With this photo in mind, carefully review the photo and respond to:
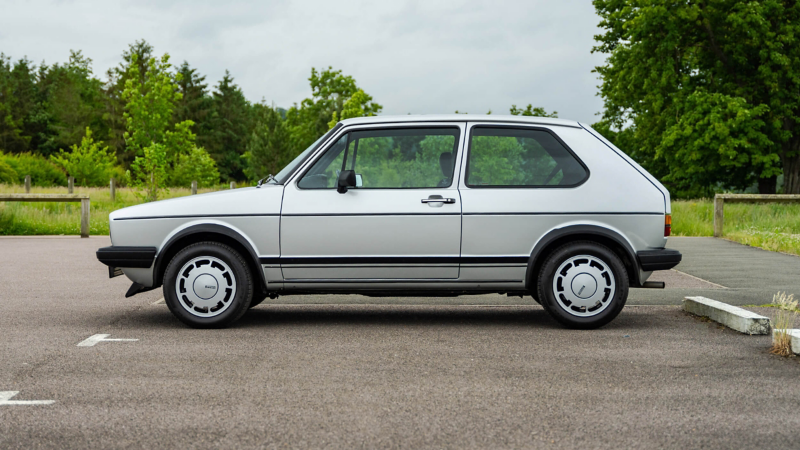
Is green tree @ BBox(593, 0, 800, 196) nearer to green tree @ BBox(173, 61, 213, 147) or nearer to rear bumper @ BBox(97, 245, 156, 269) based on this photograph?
rear bumper @ BBox(97, 245, 156, 269)

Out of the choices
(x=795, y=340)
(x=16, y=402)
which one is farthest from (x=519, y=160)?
(x=16, y=402)

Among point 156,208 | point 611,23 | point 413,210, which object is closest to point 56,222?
point 156,208

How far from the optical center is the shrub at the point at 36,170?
44.6 m

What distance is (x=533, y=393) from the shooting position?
4.47m

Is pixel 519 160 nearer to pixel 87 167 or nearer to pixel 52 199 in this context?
pixel 52 199

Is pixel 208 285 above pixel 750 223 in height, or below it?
below

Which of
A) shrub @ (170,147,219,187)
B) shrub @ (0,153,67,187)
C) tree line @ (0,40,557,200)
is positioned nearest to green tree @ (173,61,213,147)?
tree line @ (0,40,557,200)

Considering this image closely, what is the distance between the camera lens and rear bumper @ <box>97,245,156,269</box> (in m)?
6.52

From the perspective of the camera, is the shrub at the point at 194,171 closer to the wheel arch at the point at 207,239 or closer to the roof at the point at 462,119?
the wheel arch at the point at 207,239

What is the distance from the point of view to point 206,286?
6.51 m

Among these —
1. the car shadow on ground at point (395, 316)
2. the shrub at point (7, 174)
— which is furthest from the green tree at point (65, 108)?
the car shadow on ground at point (395, 316)

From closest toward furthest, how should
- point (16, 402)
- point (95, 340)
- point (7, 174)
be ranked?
point (16, 402) → point (95, 340) → point (7, 174)

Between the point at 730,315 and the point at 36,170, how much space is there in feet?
155

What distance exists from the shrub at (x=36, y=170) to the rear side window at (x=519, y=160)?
43.3 meters
